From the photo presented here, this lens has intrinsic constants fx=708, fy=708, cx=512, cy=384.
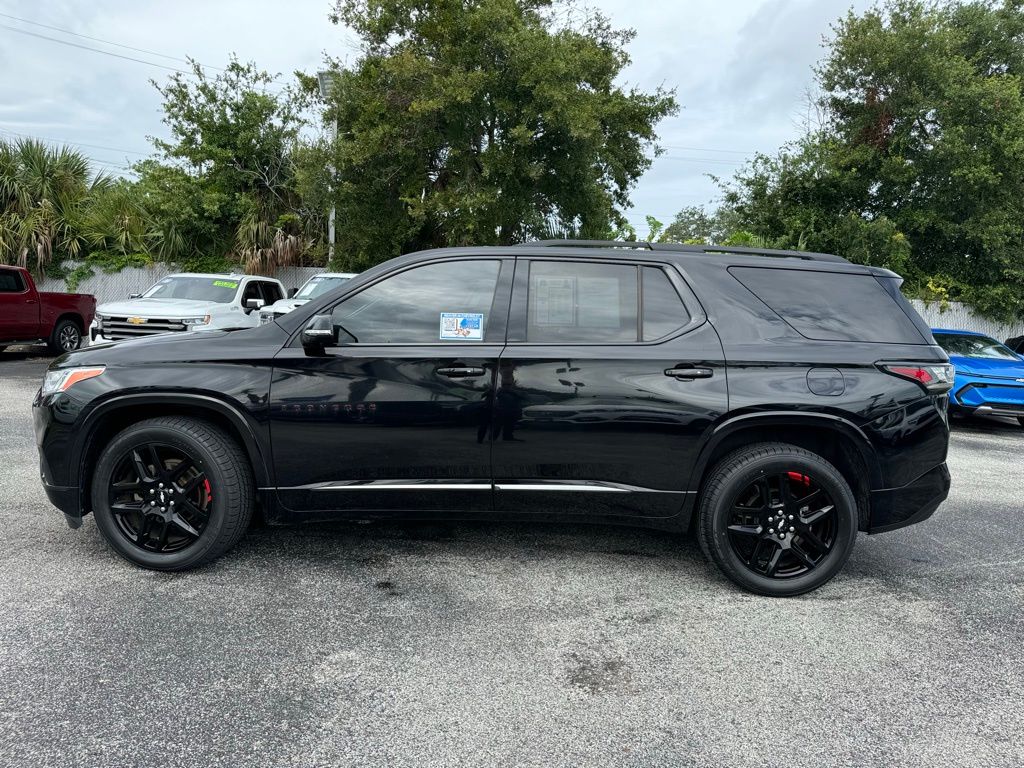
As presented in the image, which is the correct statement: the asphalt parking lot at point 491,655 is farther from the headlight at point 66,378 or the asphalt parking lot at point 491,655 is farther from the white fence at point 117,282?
the white fence at point 117,282

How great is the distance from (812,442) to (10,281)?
44.9 feet

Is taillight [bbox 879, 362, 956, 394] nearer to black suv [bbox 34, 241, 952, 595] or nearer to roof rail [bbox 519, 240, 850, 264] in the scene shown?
black suv [bbox 34, 241, 952, 595]

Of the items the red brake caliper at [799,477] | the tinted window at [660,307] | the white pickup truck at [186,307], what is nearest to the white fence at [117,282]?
the white pickup truck at [186,307]

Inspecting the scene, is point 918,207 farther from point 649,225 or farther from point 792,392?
point 792,392

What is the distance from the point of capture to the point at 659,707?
2.59m

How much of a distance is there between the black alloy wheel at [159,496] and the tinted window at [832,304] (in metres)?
3.02

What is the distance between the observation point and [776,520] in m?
3.54

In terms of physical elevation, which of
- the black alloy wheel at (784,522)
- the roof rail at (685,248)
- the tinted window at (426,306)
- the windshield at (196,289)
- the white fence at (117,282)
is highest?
the white fence at (117,282)

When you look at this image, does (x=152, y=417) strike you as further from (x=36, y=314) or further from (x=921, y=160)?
(x=921, y=160)

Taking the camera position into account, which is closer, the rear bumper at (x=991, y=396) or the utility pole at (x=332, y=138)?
the rear bumper at (x=991, y=396)

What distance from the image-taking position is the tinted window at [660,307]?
12.0ft

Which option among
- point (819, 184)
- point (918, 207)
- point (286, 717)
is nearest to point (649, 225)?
point (819, 184)

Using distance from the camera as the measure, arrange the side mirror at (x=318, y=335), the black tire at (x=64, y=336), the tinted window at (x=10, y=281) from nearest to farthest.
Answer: the side mirror at (x=318, y=335) < the tinted window at (x=10, y=281) < the black tire at (x=64, y=336)

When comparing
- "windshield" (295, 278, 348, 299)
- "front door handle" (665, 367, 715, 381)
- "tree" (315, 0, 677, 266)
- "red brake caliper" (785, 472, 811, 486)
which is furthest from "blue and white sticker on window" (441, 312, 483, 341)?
"tree" (315, 0, 677, 266)
